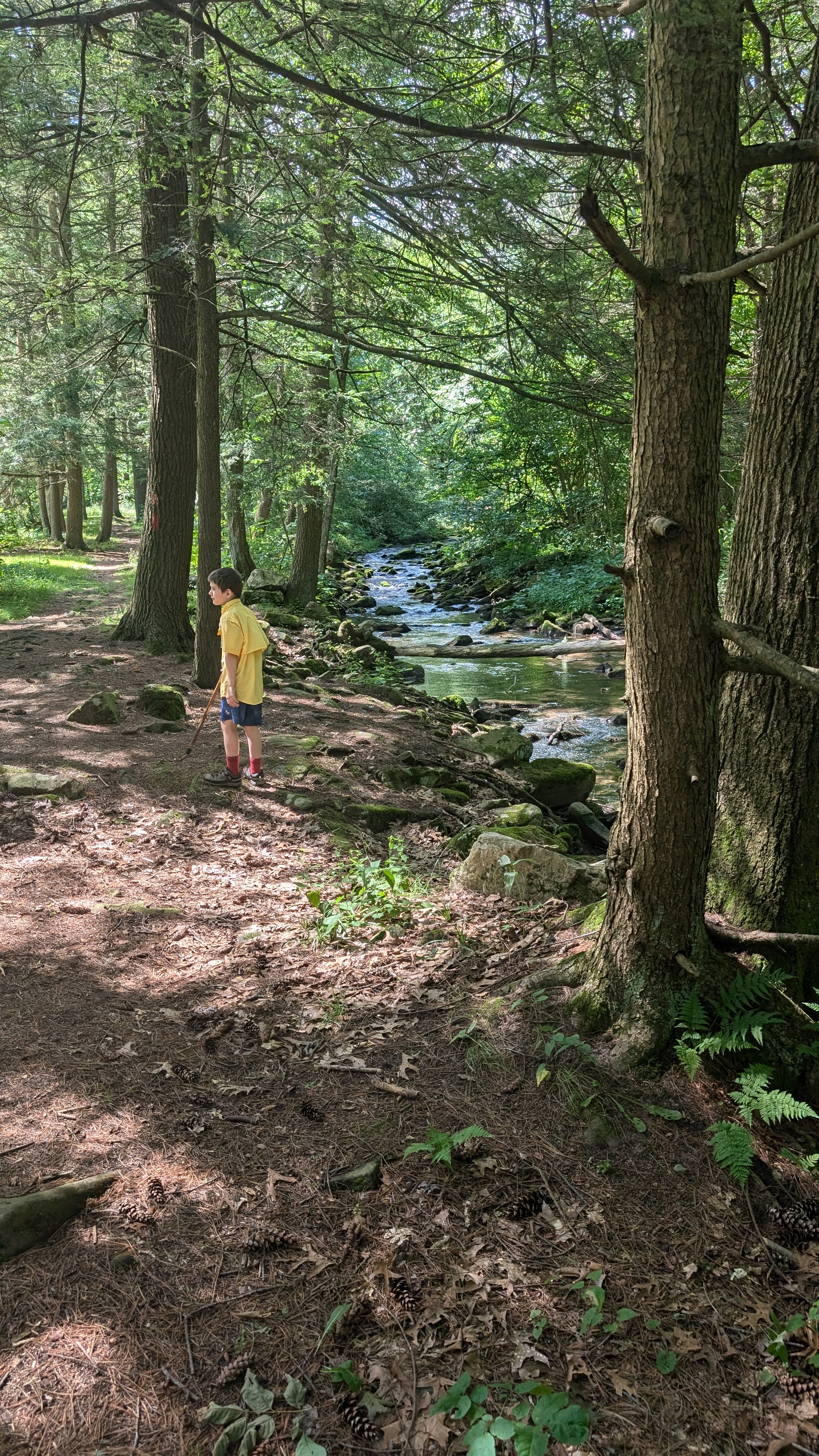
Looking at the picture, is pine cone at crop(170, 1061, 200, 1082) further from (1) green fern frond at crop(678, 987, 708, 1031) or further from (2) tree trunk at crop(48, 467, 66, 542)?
(2) tree trunk at crop(48, 467, 66, 542)

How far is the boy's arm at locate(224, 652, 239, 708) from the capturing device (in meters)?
6.91

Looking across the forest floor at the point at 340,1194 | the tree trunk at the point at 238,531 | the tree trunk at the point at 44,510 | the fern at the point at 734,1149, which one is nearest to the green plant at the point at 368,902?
the forest floor at the point at 340,1194

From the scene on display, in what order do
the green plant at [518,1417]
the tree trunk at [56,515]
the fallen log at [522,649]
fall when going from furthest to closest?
the tree trunk at [56,515], the fallen log at [522,649], the green plant at [518,1417]

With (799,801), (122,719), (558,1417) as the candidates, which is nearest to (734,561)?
(799,801)

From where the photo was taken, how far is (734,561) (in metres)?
4.07

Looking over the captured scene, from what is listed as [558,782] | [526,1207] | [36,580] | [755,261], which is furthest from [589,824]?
[36,580]

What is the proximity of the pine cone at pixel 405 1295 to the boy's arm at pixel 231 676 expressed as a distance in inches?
195

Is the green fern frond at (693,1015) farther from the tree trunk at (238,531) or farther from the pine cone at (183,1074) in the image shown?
the tree trunk at (238,531)

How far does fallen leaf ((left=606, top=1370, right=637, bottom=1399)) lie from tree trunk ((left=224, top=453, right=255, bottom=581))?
51.4 feet

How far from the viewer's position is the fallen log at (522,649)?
17.8 metres

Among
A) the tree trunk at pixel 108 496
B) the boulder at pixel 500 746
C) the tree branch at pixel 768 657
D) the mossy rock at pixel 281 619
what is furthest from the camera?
the tree trunk at pixel 108 496

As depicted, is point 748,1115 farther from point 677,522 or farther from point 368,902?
point 368,902

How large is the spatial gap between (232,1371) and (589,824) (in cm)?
668

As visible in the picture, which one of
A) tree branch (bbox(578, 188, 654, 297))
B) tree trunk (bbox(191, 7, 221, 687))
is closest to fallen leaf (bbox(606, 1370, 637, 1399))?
tree branch (bbox(578, 188, 654, 297))
